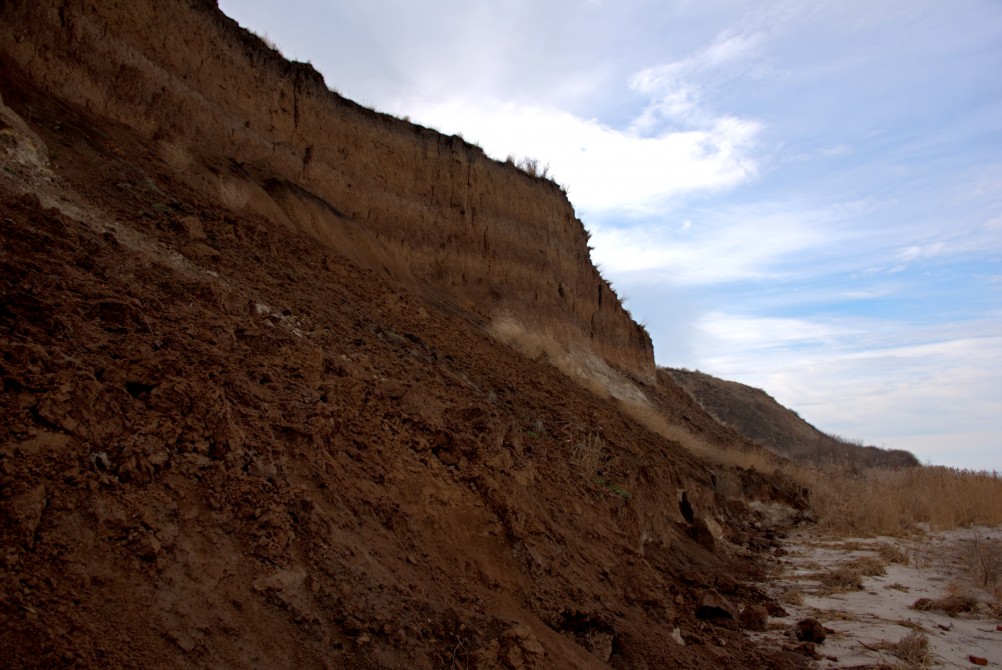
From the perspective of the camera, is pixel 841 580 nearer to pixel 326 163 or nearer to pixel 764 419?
pixel 326 163

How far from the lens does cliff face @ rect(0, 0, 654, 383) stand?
8.90 meters

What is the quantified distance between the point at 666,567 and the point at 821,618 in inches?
57.1

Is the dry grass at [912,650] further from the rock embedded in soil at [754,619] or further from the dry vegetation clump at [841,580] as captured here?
the dry vegetation clump at [841,580]

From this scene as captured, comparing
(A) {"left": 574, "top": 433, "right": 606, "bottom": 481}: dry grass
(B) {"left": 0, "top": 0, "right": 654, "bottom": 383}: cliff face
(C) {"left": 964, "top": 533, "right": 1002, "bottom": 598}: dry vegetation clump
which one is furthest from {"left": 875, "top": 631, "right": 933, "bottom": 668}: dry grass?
(B) {"left": 0, "top": 0, "right": 654, "bottom": 383}: cliff face

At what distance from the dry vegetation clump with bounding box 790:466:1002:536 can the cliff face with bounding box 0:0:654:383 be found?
7447mm

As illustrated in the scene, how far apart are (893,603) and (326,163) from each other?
11.8 m

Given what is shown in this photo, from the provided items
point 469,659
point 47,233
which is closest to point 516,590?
point 469,659

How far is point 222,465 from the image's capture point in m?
3.22

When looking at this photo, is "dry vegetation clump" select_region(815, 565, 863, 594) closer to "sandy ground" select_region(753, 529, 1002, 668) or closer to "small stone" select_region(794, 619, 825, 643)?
"sandy ground" select_region(753, 529, 1002, 668)

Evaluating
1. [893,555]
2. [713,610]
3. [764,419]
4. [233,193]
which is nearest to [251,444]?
Answer: [713,610]

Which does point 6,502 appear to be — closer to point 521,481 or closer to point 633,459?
point 521,481

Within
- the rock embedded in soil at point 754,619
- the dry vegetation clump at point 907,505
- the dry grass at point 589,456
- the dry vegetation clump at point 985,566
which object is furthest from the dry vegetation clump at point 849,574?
the dry vegetation clump at point 907,505

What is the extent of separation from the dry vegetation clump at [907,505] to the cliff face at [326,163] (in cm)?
745

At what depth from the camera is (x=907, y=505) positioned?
12.1 m
